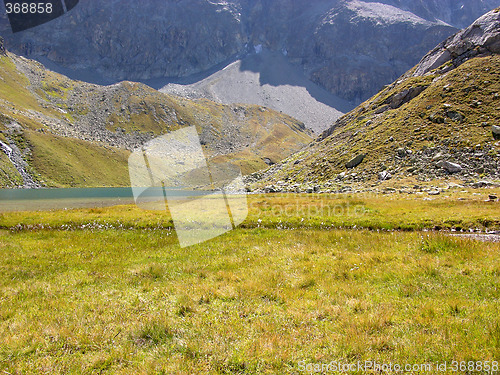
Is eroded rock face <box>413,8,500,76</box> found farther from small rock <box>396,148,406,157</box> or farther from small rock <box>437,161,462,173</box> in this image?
small rock <box>437,161,462,173</box>

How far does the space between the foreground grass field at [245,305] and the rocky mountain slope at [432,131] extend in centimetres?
4153

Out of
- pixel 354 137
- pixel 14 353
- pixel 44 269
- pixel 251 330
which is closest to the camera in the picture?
pixel 14 353

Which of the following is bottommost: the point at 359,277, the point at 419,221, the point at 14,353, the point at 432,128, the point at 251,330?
the point at 419,221

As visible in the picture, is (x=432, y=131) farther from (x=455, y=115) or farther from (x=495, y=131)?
(x=495, y=131)

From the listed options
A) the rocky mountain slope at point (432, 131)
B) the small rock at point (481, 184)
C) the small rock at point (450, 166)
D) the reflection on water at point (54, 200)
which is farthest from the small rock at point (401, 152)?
the reflection on water at point (54, 200)

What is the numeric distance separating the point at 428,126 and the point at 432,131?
254 cm

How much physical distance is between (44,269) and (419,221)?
2566 cm

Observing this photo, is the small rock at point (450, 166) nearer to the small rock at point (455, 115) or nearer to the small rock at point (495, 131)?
the small rock at point (495, 131)

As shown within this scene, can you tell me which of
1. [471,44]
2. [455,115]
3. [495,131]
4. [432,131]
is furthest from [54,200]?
[471,44]

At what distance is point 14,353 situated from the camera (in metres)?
5.44

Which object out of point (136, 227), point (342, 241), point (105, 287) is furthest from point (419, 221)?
point (136, 227)

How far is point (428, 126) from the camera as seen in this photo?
182ft

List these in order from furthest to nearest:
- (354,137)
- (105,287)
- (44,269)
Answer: (354,137), (44,269), (105,287)

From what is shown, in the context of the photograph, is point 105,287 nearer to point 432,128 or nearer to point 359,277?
point 359,277
